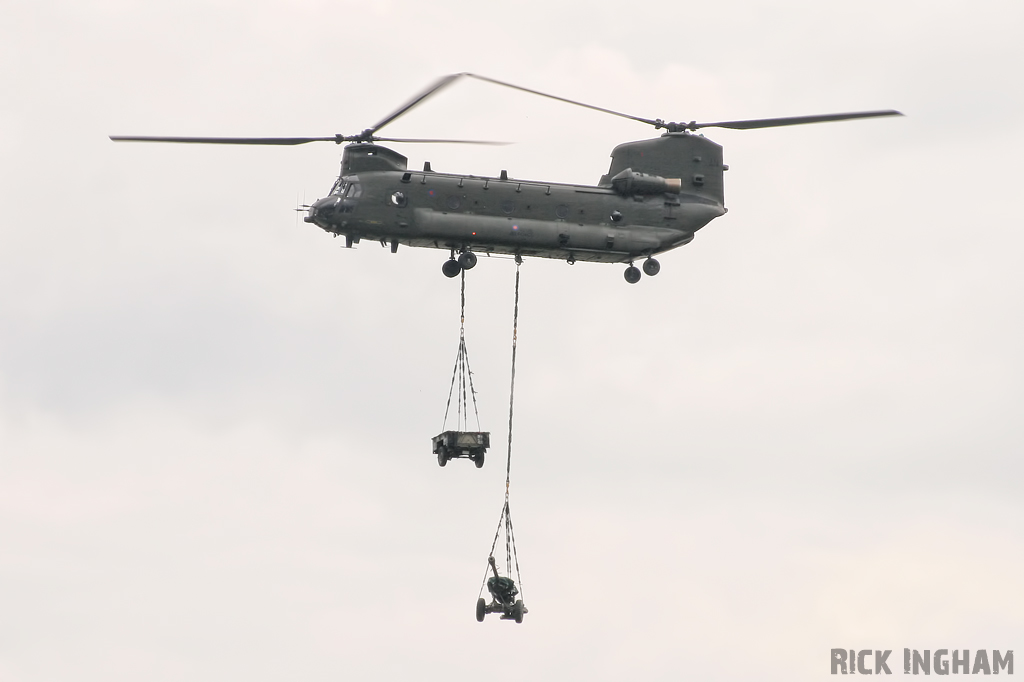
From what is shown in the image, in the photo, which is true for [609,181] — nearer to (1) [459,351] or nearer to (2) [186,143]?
(1) [459,351]

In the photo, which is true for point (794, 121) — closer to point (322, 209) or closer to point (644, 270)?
point (644, 270)

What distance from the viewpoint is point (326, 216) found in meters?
69.6

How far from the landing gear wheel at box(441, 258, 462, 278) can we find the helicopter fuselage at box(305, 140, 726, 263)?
49 cm

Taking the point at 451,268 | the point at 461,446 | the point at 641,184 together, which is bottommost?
the point at 461,446

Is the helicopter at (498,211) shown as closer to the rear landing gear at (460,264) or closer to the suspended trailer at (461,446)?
the rear landing gear at (460,264)

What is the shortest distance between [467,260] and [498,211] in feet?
6.53

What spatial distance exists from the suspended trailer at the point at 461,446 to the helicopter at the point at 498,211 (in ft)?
18.3

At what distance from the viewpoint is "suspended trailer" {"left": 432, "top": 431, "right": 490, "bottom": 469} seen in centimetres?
7012

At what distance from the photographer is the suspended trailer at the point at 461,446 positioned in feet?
230

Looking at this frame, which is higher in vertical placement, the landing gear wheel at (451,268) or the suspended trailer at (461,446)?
the landing gear wheel at (451,268)

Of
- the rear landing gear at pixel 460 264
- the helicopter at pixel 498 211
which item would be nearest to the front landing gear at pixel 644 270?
the helicopter at pixel 498 211

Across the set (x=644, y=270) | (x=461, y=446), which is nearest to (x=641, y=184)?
(x=644, y=270)

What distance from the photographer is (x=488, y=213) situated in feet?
228

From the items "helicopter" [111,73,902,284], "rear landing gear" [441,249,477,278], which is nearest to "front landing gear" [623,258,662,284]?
"helicopter" [111,73,902,284]
